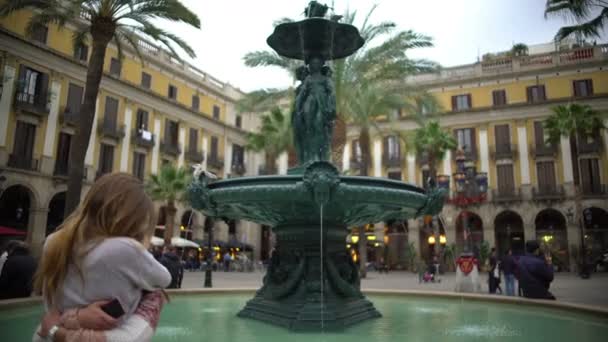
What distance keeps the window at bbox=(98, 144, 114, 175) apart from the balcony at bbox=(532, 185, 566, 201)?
3247 cm

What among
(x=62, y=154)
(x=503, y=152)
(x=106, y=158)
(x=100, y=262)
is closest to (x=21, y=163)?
(x=62, y=154)

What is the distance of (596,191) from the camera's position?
3612 centimetres

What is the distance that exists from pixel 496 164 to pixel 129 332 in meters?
42.0

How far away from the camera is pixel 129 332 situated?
65.7 inches

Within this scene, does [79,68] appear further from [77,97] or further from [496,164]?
[496,164]

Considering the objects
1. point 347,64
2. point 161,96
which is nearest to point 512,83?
point 347,64

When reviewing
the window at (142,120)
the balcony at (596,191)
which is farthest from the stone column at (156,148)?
the balcony at (596,191)

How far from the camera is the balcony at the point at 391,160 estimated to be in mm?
43156

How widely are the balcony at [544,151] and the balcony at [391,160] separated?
36.0 ft

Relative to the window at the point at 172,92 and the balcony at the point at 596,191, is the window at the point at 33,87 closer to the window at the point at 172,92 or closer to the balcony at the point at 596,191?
the window at the point at 172,92

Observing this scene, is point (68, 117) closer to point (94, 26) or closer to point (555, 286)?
point (94, 26)

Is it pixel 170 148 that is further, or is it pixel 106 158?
pixel 170 148

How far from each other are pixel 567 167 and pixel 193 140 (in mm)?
30828

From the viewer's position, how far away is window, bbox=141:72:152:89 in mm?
36062
